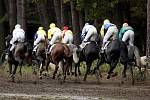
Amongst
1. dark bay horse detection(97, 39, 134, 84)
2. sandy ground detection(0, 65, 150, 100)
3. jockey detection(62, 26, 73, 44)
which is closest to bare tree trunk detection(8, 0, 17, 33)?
jockey detection(62, 26, 73, 44)

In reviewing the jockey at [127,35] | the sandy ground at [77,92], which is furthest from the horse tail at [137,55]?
the sandy ground at [77,92]

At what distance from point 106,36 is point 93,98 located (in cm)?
898

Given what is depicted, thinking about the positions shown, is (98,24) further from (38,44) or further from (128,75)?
(128,75)

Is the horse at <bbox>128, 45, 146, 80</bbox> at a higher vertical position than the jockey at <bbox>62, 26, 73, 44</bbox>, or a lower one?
lower

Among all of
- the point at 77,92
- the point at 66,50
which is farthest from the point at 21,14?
the point at 77,92

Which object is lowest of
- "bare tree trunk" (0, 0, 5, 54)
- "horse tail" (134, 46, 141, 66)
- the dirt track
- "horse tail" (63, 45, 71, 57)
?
the dirt track

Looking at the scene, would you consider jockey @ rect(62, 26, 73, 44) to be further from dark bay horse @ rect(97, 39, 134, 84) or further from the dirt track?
the dirt track

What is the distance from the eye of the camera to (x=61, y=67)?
29.1 meters

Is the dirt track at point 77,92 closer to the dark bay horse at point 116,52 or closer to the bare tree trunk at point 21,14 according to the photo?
the dark bay horse at point 116,52

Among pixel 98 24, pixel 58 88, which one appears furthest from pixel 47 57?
pixel 98 24

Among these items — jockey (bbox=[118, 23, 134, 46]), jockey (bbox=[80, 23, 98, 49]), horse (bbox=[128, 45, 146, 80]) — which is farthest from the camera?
jockey (bbox=[80, 23, 98, 49])

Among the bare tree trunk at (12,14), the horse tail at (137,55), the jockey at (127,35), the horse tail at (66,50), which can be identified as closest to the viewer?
the horse tail at (137,55)

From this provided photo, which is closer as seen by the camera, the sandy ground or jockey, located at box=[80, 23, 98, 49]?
the sandy ground

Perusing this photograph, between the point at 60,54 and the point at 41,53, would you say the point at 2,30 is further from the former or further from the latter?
the point at 60,54
